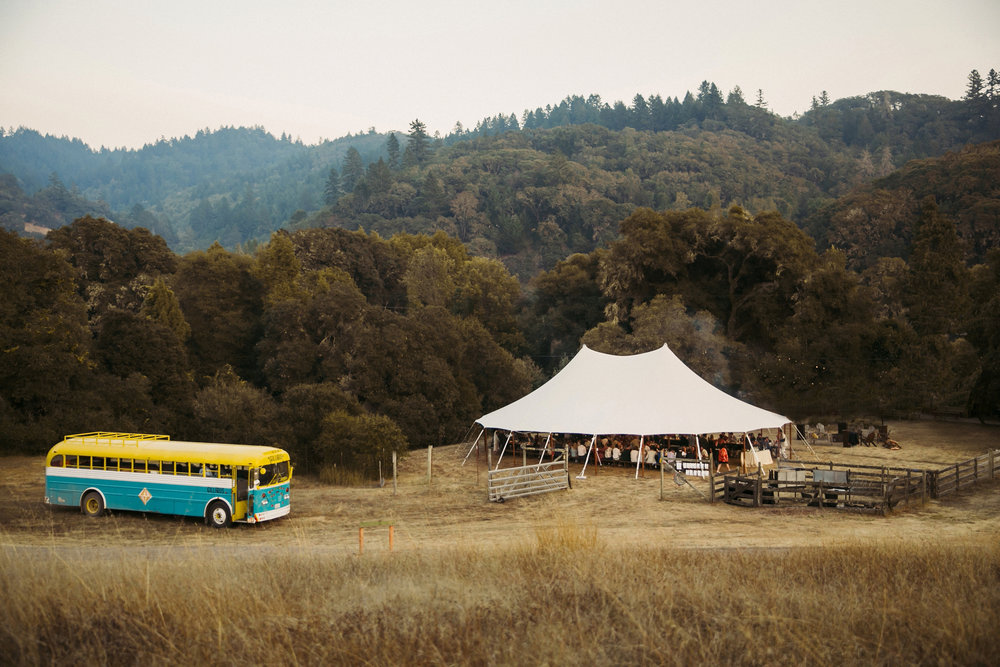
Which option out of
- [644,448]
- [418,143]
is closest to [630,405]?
[644,448]

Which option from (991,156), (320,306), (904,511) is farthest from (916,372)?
(991,156)

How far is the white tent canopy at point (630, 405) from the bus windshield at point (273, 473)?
855 centimetres

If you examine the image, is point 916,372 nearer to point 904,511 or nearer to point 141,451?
point 904,511

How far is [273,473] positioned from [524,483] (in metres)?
6.46

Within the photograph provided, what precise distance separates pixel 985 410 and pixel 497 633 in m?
31.5

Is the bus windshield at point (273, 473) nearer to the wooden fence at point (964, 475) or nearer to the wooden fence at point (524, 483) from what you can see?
the wooden fence at point (524, 483)

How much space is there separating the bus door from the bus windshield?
0.26 metres

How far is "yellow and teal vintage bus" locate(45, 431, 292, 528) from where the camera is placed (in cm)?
1631

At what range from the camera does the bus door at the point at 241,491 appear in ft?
53.3

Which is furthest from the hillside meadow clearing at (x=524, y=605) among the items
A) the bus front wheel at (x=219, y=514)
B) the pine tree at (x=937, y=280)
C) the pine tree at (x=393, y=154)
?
the pine tree at (x=393, y=154)

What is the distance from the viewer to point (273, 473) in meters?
16.9

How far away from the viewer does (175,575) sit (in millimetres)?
8477

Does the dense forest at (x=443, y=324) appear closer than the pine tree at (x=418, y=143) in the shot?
Yes

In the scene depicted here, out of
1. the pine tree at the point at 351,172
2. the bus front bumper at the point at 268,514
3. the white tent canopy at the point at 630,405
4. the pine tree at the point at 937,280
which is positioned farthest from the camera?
the pine tree at the point at 351,172
